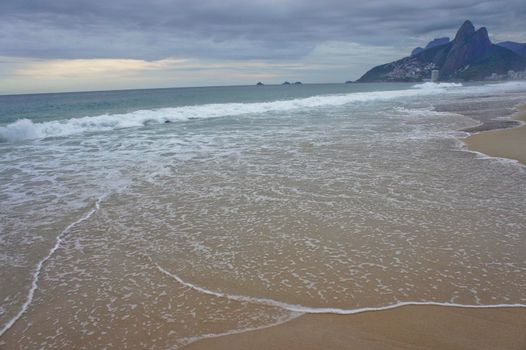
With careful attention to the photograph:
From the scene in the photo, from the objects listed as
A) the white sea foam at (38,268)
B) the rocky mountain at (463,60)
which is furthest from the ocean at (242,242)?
the rocky mountain at (463,60)

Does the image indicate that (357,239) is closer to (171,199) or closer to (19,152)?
(171,199)

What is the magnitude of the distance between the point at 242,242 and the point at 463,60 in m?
205

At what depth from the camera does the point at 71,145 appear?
15.7 meters

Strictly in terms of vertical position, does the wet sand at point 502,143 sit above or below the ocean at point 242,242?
above

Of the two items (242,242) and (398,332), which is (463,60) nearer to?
(242,242)

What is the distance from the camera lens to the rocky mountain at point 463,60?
166 meters

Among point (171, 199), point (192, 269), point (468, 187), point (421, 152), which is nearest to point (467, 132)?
point (421, 152)

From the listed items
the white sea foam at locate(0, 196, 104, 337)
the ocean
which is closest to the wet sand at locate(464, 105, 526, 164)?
the ocean

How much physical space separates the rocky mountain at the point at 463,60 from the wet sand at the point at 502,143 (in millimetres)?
167013

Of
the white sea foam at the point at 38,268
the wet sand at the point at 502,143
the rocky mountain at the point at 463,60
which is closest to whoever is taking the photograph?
the white sea foam at the point at 38,268

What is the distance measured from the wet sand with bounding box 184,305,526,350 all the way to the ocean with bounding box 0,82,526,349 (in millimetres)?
146

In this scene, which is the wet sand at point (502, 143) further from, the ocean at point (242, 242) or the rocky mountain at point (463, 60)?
the rocky mountain at point (463, 60)

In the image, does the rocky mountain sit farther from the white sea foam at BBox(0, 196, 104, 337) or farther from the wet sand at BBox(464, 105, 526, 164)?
the white sea foam at BBox(0, 196, 104, 337)

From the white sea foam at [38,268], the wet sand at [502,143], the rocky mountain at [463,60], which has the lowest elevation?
the white sea foam at [38,268]
